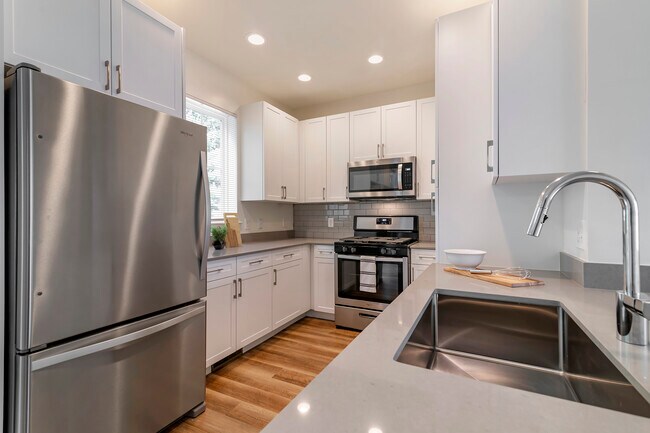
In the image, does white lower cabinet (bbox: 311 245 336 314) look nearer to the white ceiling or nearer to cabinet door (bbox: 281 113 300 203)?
cabinet door (bbox: 281 113 300 203)

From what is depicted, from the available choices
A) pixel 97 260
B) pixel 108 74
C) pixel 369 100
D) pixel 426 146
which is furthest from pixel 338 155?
pixel 97 260

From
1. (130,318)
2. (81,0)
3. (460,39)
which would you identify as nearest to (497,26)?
(460,39)

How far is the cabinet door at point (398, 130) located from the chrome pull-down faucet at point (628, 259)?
260 cm

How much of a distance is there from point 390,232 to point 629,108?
2560mm

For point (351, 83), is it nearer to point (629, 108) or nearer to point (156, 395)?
point (629, 108)

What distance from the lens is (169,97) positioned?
1925mm

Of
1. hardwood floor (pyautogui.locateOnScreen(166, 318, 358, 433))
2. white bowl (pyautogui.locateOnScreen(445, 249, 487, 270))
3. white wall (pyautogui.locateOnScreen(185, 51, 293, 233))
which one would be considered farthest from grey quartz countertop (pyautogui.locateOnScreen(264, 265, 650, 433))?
white wall (pyautogui.locateOnScreen(185, 51, 293, 233))

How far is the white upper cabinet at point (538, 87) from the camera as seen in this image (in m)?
1.34

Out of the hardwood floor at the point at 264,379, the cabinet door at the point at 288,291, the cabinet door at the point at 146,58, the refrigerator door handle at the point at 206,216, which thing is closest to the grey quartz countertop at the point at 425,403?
the refrigerator door handle at the point at 206,216

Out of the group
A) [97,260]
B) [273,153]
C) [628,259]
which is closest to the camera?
[628,259]

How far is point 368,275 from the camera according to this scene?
124 inches

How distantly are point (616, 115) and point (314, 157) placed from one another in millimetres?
2973

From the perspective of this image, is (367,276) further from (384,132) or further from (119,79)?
(119,79)

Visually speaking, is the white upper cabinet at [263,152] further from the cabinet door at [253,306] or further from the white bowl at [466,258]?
the white bowl at [466,258]
